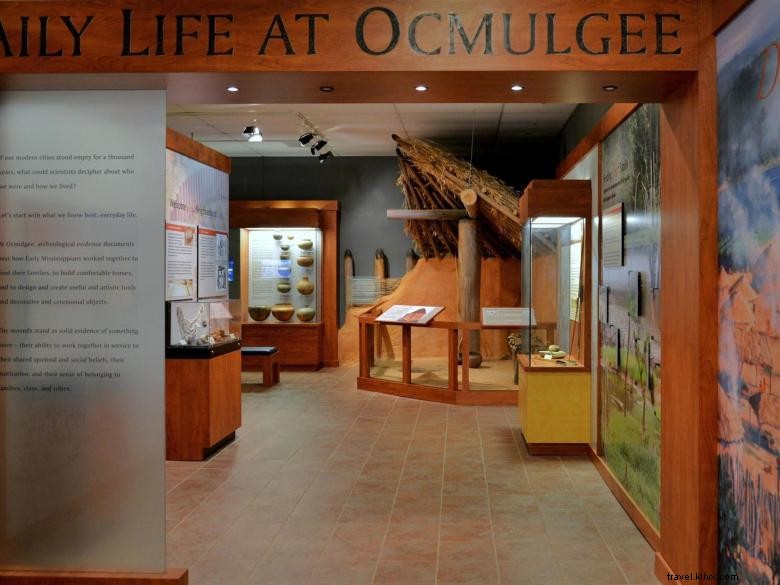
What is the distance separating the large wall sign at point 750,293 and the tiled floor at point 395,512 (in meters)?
1.06

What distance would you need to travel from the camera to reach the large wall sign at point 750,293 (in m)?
2.37

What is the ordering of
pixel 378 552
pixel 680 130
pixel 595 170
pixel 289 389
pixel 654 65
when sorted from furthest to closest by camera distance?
pixel 289 389, pixel 595 170, pixel 378 552, pixel 680 130, pixel 654 65

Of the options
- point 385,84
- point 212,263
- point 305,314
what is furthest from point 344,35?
point 305,314

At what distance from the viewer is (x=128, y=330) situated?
10.7ft

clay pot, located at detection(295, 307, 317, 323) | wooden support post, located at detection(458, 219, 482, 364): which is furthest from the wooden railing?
clay pot, located at detection(295, 307, 317, 323)

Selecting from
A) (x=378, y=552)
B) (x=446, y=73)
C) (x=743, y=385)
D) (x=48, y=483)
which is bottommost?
(x=378, y=552)

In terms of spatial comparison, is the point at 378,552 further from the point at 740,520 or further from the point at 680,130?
the point at 680,130

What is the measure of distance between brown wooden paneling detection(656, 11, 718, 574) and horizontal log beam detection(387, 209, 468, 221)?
277 inches

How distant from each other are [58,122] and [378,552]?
2763 millimetres

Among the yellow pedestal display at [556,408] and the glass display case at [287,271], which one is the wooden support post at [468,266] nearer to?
the glass display case at [287,271]

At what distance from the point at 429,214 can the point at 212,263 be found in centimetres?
447

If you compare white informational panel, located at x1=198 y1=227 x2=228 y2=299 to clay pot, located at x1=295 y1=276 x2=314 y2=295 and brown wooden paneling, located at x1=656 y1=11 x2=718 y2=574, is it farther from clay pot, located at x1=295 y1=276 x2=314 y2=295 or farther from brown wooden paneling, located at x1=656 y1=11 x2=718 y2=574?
brown wooden paneling, located at x1=656 y1=11 x2=718 y2=574

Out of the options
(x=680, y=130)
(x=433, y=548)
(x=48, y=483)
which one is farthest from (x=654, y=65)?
(x=48, y=483)

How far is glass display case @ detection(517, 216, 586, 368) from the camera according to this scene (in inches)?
234
